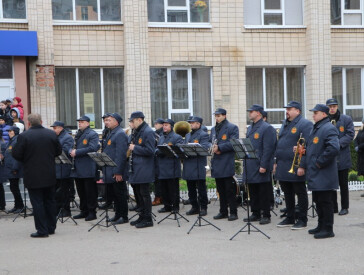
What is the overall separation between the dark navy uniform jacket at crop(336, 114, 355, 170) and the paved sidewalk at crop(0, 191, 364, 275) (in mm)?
1240

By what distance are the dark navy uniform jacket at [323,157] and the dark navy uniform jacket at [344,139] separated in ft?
8.11

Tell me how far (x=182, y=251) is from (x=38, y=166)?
3123mm

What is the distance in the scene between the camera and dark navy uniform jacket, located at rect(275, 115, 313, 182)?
987cm

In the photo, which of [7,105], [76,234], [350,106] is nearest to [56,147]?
[76,234]

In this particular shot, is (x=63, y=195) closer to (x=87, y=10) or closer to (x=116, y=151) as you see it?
(x=116, y=151)

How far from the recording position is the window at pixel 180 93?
19.6 meters

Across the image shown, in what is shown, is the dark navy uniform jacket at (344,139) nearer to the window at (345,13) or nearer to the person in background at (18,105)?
the person in background at (18,105)

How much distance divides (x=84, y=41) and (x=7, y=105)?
3349 mm

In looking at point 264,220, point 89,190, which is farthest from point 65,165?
point 264,220

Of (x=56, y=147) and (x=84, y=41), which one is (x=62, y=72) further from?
(x=56, y=147)

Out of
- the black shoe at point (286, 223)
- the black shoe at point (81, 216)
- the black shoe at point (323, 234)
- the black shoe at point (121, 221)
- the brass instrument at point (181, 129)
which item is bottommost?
the black shoe at point (81, 216)

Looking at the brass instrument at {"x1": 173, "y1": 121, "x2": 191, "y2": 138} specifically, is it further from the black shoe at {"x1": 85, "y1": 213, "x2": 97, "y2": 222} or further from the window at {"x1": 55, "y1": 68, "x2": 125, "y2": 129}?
the window at {"x1": 55, "y1": 68, "x2": 125, "y2": 129}

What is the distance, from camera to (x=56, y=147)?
1012 cm

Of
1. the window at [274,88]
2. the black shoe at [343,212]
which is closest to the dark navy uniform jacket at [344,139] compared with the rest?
the black shoe at [343,212]
